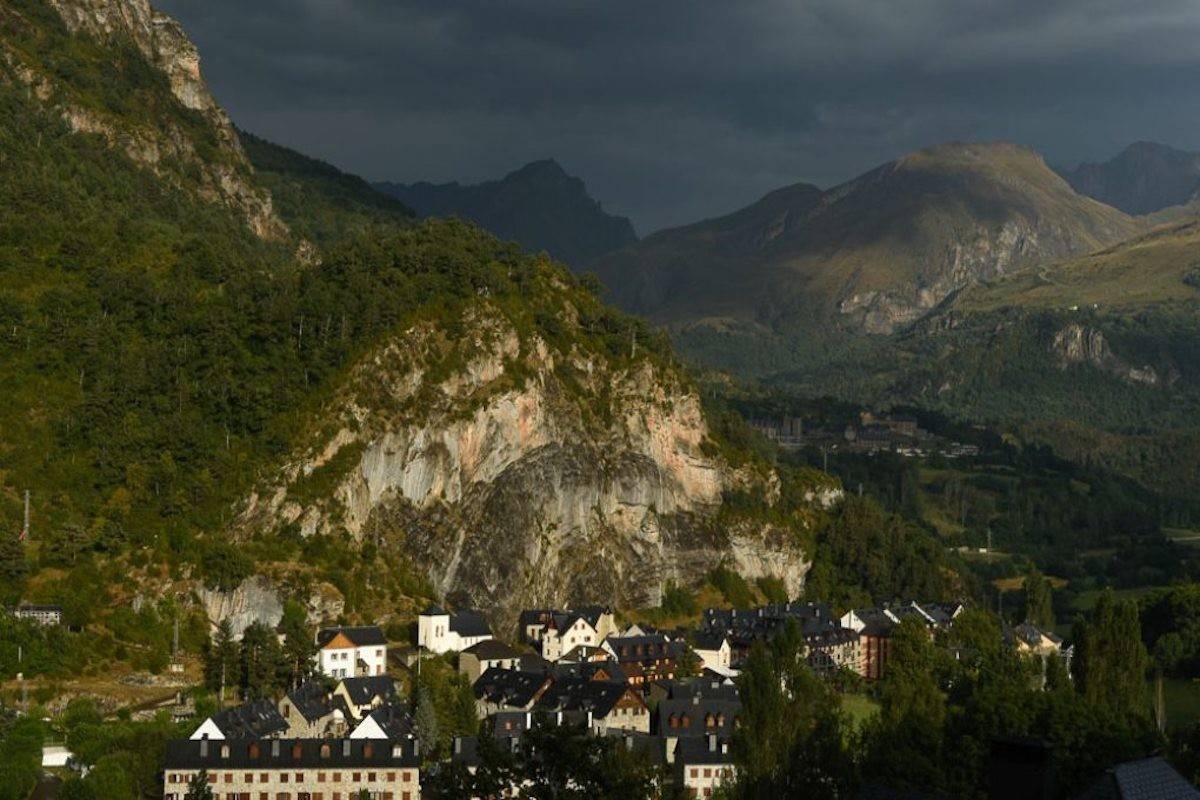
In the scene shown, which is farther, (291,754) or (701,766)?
(701,766)

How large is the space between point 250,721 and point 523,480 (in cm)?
5383

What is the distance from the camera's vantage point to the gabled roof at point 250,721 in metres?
A: 84.4

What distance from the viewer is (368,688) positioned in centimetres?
9975

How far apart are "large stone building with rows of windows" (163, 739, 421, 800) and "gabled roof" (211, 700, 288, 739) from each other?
171cm

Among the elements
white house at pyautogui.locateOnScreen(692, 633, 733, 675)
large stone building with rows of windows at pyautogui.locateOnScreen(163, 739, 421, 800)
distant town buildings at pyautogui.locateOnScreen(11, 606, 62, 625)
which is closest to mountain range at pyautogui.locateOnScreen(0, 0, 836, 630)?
distant town buildings at pyautogui.locateOnScreen(11, 606, 62, 625)

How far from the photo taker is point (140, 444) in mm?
125000

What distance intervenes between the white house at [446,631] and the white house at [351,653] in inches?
271

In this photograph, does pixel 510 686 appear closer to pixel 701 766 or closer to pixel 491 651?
pixel 491 651

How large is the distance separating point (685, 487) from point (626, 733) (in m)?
65.1

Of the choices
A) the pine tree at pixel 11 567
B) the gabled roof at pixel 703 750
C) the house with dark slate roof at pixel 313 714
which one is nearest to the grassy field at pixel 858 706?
the gabled roof at pixel 703 750

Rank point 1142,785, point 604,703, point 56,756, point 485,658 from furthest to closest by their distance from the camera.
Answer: point 485,658, point 604,703, point 56,756, point 1142,785

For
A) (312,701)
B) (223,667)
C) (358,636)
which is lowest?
(312,701)

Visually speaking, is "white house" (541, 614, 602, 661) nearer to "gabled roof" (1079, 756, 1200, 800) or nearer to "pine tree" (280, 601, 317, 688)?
"pine tree" (280, 601, 317, 688)

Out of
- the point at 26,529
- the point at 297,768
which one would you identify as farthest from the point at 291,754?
the point at 26,529
